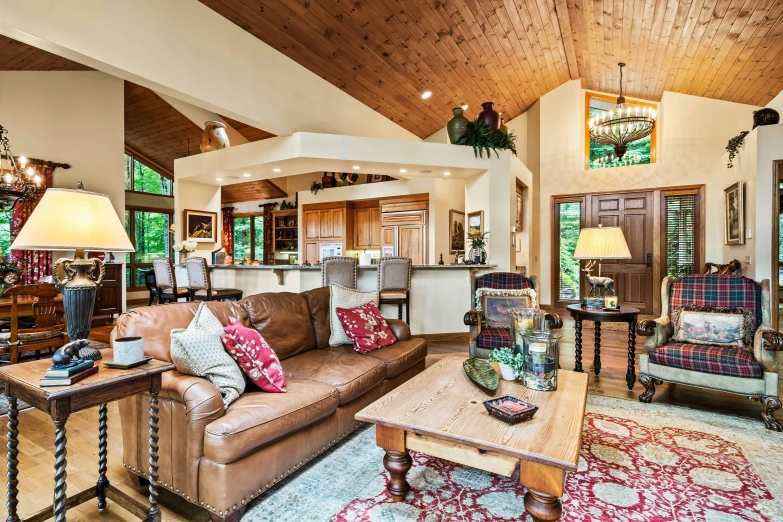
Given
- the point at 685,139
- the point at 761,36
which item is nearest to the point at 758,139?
the point at 761,36

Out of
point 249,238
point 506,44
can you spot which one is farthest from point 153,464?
point 249,238

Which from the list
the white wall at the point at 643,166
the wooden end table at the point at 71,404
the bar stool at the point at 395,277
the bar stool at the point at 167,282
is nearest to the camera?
the wooden end table at the point at 71,404

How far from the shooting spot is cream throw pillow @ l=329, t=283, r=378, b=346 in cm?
317

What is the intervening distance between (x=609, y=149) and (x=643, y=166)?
0.66 metres

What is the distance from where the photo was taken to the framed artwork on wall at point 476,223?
572cm

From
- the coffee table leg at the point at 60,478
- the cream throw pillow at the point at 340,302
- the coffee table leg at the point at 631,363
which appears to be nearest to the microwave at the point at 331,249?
the cream throw pillow at the point at 340,302

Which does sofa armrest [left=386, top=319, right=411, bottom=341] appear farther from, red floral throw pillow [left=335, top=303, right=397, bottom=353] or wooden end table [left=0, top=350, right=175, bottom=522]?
wooden end table [left=0, top=350, right=175, bottom=522]

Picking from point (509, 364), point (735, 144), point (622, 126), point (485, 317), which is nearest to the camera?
point (509, 364)

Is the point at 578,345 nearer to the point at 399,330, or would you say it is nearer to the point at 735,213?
the point at 399,330

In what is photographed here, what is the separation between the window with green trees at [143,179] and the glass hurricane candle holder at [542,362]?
10.1 metres

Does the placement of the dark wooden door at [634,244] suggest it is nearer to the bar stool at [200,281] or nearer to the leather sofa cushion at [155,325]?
the bar stool at [200,281]

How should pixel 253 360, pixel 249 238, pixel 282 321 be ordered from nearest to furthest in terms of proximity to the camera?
pixel 253 360 < pixel 282 321 < pixel 249 238

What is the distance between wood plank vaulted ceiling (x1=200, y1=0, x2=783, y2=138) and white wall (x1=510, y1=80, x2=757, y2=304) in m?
0.34

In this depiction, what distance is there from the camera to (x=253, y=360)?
6.88ft
